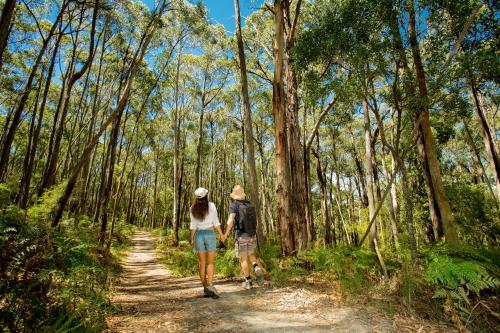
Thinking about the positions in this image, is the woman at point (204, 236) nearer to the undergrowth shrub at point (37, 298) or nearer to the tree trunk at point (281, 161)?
the undergrowth shrub at point (37, 298)

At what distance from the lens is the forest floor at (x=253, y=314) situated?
3398 millimetres

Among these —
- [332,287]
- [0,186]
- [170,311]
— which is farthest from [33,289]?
[0,186]

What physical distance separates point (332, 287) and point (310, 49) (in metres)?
5.44

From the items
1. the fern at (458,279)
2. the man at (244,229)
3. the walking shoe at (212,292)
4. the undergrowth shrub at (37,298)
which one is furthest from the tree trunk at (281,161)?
the undergrowth shrub at (37,298)

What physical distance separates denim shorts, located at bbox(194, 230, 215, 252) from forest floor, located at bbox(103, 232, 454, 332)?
2.52 feet

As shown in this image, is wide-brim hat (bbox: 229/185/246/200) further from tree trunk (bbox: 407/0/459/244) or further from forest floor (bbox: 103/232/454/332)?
tree trunk (bbox: 407/0/459/244)

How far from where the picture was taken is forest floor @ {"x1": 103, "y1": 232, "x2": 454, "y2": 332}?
11.1ft

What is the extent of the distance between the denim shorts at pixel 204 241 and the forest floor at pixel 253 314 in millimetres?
768

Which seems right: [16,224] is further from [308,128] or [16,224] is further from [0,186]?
[308,128]

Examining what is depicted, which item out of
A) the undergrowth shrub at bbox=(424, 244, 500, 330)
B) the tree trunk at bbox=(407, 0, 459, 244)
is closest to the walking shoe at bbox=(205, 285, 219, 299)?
the undergrowth shrub at bbox=(424, 244, 500, 330)

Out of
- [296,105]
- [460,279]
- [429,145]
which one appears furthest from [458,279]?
[296,105]

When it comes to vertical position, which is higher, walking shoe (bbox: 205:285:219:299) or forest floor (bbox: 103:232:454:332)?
walking shoe (bbox: 205:285:219:299)

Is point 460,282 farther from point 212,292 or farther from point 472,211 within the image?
point 472,211

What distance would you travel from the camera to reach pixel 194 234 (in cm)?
485
